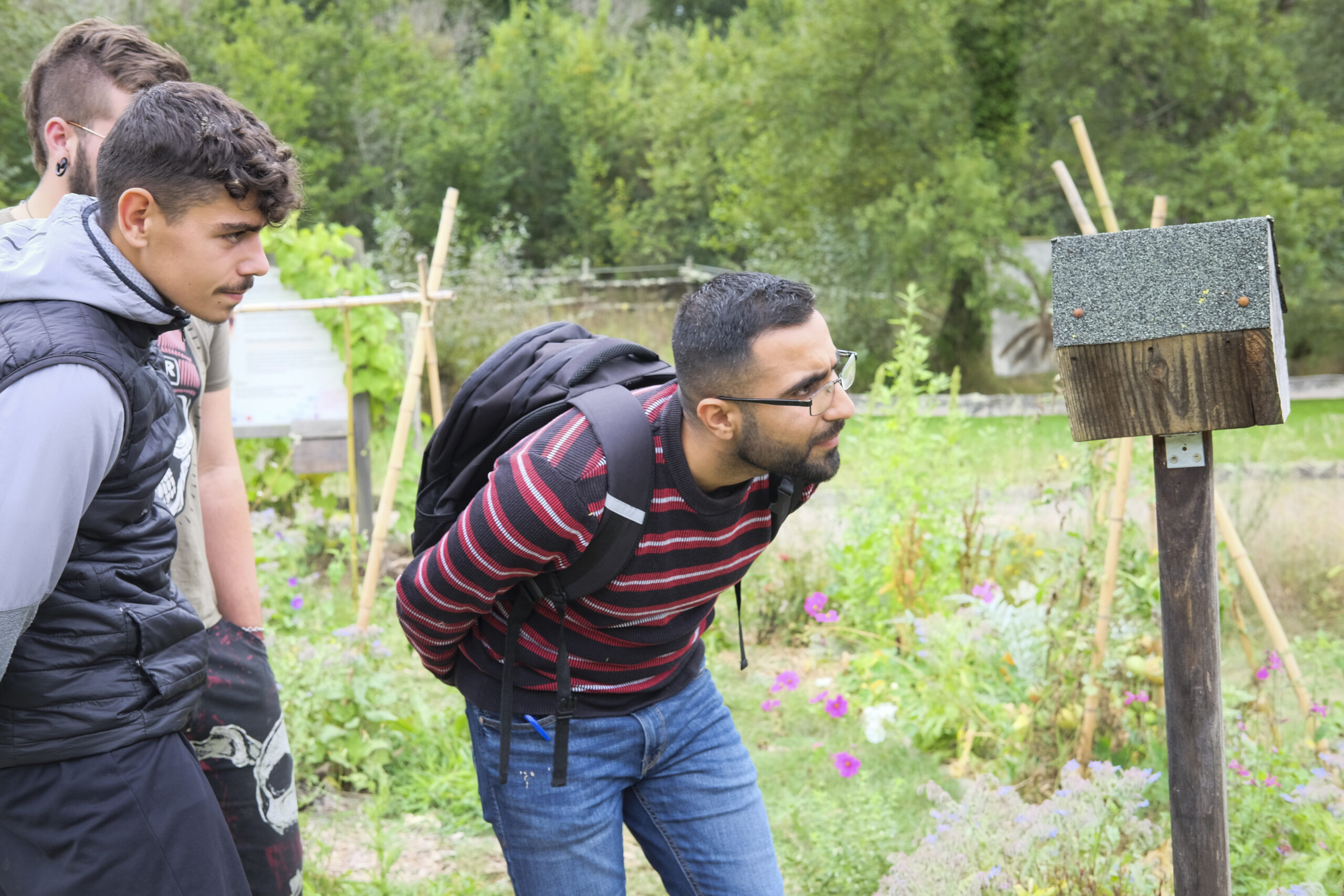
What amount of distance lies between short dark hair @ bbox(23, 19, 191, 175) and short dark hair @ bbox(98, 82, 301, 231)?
18.5 inches

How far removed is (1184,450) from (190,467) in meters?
1.81

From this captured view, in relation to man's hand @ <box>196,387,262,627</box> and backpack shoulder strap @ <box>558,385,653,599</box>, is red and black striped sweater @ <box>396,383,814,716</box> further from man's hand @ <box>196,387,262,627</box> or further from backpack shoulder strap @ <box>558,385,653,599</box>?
man's hand @ <box>196,387,262,627</box>

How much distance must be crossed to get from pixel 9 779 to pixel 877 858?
2312mm

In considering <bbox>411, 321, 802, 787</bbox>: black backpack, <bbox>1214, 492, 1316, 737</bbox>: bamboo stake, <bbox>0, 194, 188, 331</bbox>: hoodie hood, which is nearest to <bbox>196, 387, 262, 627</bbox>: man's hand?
<bbox>411, 321, 802, 787</bbox>: black backpack

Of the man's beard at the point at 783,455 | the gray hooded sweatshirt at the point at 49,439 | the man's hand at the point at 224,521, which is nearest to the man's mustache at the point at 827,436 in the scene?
the man's beard at the point at 783,455

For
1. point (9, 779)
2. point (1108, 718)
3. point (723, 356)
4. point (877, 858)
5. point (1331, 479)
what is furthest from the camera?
point (1331, 479)

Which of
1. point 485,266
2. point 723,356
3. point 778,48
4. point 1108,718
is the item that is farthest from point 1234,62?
point 723,356

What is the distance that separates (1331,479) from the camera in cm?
655

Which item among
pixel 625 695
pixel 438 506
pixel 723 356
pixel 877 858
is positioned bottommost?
pixel 877 858

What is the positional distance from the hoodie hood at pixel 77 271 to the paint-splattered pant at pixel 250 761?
2.70 feet

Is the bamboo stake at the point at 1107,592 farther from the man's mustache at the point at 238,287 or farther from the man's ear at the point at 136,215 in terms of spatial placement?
the man's ear at the point at 136,215

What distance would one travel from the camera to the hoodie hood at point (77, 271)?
54.2 inches

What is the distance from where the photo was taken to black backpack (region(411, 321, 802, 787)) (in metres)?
1.80

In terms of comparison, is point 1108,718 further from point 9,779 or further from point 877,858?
point 9,779
